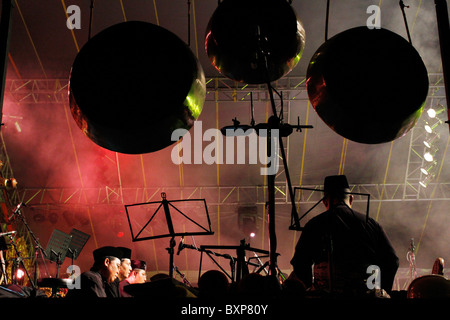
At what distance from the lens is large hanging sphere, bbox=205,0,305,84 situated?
151 cm

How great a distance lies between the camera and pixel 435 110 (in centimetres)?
851

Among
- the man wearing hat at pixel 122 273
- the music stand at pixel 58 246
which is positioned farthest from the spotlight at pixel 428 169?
the music stand at pixel 58 246

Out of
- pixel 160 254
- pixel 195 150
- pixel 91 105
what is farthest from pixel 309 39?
pixel 91 105

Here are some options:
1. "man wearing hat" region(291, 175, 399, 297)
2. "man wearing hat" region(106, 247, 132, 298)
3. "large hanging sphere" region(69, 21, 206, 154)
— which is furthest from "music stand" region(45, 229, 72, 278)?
"large hanging sphere" region(69, 21, 206, 154)

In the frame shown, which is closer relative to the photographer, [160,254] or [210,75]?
[210,75]

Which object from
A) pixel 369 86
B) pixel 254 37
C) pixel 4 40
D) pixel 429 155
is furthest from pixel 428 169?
pixel 4 40

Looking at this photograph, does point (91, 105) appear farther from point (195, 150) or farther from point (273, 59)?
point (195, 150)

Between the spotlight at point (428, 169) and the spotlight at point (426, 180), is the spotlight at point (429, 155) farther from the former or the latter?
the spotlight at point (426, 180)

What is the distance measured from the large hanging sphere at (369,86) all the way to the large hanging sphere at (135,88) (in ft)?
1.53
